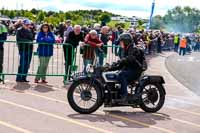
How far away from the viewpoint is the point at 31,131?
7703 mm

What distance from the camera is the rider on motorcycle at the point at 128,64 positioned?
9555mm

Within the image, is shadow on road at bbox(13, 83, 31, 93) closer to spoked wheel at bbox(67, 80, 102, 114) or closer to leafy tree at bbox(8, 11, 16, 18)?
spoked wheel at bbox(67, 80, 102, 114)

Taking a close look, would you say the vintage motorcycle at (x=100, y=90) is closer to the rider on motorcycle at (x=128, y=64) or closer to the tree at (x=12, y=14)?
the rider on motorcycle at (x=128, y=64)

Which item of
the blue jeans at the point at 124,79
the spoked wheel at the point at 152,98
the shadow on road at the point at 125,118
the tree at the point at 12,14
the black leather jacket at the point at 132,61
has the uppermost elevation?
the tree at the point at 12,14

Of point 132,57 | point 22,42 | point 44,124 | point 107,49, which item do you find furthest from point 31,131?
point 107,49

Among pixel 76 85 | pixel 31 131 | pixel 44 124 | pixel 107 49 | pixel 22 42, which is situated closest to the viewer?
pixel 31 131

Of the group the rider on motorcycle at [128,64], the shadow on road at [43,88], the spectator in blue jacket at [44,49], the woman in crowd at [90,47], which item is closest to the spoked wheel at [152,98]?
the rider on motorcycle at [128,64]

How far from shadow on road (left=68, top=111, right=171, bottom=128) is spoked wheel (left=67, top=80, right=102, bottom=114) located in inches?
7.0

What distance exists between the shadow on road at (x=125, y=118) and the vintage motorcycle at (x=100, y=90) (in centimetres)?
19

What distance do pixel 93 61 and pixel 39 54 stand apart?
57.2 inches

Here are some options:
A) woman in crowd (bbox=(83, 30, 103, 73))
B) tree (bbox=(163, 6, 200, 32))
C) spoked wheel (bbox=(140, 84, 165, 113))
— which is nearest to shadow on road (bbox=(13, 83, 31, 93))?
woman in crowd (bbox=(83, 30, 103, 73))

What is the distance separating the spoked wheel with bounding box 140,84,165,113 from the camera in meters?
9.84

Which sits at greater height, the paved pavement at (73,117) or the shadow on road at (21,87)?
the shadow on road at (21,87)

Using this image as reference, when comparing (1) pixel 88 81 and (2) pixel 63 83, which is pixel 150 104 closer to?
(1) pixel 88 81
